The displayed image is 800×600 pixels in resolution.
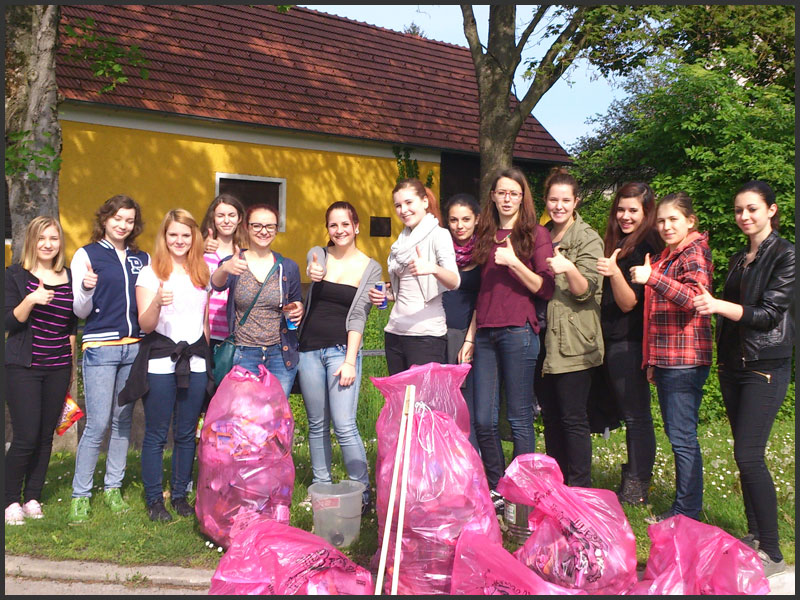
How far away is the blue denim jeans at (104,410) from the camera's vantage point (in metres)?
4.34

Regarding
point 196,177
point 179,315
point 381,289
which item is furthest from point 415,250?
point 196,177

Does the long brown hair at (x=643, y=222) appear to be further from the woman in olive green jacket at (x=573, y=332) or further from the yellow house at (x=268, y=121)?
the yellow house at (x=268, y=121)

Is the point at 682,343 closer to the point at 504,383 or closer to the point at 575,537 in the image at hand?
the point at 504,383

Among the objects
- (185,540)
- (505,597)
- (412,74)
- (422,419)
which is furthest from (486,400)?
(412,74)

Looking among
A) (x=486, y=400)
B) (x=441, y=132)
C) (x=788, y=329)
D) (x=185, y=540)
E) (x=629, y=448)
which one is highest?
(x=441, y=132)

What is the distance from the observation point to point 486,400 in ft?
14.1

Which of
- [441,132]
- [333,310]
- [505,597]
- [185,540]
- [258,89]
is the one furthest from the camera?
[441,132]

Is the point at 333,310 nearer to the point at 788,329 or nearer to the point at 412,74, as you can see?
the point at 788,329

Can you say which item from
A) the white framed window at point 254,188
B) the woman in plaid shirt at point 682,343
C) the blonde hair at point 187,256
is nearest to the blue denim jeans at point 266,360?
the blonde hair at point 187,256

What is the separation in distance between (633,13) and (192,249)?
304 inches

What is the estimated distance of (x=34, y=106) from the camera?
6.28 metres

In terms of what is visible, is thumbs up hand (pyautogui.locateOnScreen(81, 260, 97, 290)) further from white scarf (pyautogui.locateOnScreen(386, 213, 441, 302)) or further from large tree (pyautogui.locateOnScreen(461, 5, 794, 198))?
large tree (pyautogui.locateOnScreen(461, 5, 794, 198))

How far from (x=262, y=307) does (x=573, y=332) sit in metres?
→ 1.85

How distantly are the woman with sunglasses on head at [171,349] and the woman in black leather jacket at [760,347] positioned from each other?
9.37 feet
